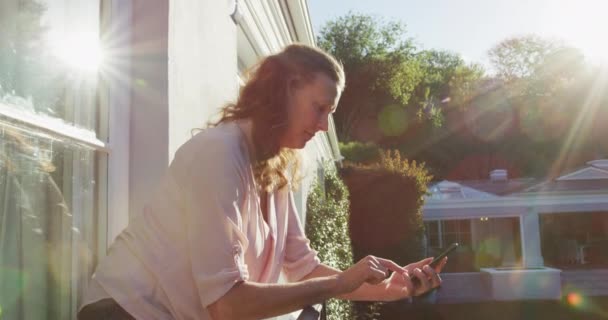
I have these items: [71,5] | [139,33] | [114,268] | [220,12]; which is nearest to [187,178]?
[114,268]

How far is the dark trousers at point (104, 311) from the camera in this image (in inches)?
58.1

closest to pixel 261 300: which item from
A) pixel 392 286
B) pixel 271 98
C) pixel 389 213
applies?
pixel 271 98

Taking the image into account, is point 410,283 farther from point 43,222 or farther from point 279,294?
point 43,222

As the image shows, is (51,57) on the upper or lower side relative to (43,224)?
upper

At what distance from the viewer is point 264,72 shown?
1881 mm

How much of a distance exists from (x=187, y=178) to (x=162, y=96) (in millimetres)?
769

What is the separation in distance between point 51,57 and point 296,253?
42.2 inches

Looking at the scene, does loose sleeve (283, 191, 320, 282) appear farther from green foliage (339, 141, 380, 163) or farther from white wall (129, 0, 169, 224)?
green foliage (339, 141, 380, 163)

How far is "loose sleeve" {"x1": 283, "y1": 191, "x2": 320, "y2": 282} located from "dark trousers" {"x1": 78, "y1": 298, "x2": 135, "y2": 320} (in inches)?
32.2

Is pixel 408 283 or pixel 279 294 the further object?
pixel 408 283

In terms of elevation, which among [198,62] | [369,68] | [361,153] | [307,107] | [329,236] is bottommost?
[329,236]

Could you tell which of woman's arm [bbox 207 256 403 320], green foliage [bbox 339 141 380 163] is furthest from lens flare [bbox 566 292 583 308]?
woman's arm [bbox 207 256 403 320]

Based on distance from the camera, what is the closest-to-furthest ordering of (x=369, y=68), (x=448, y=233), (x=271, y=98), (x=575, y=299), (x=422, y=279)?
(x=271, y=98) < (x=422, y=279) < (x=575, y=299) < (x=448, y=233) < (x=369, y=68)

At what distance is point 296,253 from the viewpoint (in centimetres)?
220
